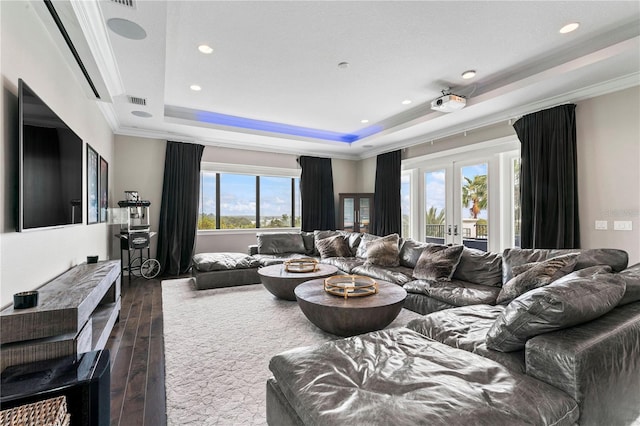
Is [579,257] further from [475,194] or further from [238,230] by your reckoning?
[238,230]

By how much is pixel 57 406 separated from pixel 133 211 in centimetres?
444

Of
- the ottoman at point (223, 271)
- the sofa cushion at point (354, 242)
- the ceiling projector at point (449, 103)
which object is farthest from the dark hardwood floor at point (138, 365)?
the ceiling projector at point (449, 103)

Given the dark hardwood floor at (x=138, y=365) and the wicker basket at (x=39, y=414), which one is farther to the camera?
the dark hardwood floor at (x=138, y=365)

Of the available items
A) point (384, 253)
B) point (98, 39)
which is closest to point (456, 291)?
point (384, 253)

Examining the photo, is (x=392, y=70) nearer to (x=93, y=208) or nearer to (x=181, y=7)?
(x=181, y=7)

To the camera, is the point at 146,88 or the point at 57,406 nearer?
the point at 57,406

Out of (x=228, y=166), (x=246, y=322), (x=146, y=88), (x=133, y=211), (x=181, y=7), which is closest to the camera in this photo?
(x=181, y=7)

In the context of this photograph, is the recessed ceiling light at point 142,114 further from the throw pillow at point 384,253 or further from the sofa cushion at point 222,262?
the throw pillow at point 384,253

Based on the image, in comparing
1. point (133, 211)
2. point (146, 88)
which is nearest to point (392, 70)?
Answer: point (146, 88)

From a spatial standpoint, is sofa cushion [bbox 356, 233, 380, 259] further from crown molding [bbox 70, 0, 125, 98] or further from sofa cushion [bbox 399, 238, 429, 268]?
crown molding [bbox 70, 0, 125, 98]

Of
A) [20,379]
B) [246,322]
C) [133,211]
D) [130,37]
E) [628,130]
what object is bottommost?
[246,322]

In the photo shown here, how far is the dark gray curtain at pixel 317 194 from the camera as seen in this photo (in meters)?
7.10

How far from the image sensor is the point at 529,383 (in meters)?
1.27

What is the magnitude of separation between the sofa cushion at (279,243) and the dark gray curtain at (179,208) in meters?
1.38
